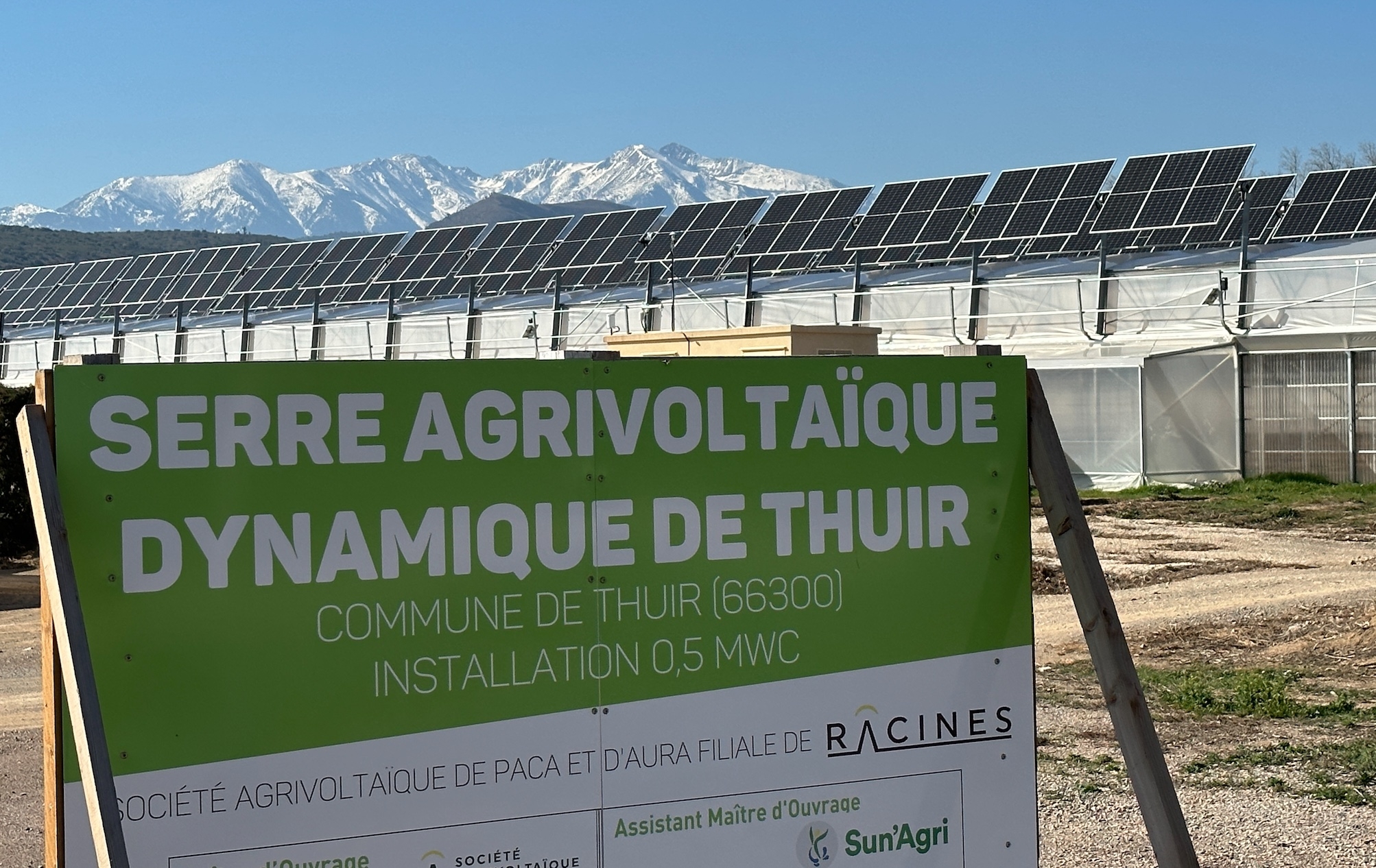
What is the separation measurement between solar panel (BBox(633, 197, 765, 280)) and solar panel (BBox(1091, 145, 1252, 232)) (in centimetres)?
1057

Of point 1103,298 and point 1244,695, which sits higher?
point 1103,298

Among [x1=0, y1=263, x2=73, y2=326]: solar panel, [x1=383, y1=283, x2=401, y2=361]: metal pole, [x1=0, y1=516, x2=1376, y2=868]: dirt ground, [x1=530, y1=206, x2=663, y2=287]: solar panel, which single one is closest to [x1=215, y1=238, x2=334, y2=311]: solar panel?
[x1=383, y1=283, x2=401, y2=361]: metal pole

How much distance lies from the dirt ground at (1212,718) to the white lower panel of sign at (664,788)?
79.0 inches

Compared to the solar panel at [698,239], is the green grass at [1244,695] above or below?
below

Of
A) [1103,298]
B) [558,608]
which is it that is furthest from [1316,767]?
[1103,298]

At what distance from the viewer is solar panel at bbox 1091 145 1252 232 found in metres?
30.1

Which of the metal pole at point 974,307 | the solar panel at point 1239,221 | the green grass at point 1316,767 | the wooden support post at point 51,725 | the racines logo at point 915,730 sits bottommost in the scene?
the green grass at point 1316,767

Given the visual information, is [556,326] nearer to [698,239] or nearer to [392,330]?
[698,239]

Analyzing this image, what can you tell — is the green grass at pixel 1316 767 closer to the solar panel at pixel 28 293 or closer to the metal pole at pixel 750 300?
the metal pole at pixel 750 300

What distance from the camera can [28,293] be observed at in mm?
60250

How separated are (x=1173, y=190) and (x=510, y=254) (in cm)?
2043

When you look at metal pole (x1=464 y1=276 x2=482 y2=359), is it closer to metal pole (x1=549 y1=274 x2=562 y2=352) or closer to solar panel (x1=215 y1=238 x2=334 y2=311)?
metal pole (x1=549 y1=274 x2=562 y2=352)

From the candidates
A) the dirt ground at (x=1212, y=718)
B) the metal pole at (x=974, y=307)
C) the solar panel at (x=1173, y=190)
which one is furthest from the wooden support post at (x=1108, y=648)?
the metal pole at (x=974, y=307)

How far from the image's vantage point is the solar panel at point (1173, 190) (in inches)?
1185
